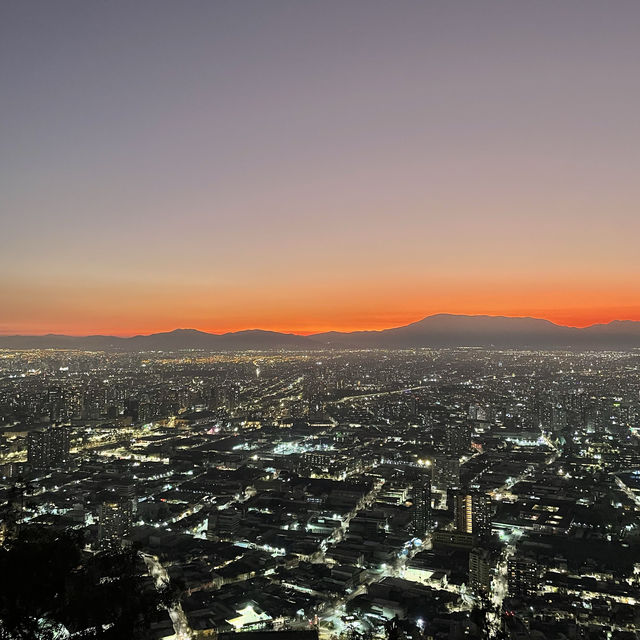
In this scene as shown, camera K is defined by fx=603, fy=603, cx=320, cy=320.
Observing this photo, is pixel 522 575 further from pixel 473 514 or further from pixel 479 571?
pixel 473 514

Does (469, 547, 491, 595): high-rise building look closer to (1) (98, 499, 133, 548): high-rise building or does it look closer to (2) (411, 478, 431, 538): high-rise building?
(2) (411, 478, 431, 538): high-rise building

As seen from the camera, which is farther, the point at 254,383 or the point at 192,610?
the point at 254,383

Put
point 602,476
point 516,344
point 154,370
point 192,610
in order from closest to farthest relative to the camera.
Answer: point 192,610, point 602,476, point 154,370, point 516,344

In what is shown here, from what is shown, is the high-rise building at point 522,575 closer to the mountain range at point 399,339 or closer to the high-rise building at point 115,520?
the high-rise building at point 115,520

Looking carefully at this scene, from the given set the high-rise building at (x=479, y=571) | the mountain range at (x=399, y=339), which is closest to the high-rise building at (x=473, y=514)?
the high-rise building at (x=479, y=571)

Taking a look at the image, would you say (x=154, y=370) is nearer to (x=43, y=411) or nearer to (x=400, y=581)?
(x=43, y=411)

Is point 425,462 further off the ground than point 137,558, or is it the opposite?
point 137,558

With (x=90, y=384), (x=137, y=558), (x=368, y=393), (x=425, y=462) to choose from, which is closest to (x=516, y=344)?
(x=368, y=393)
